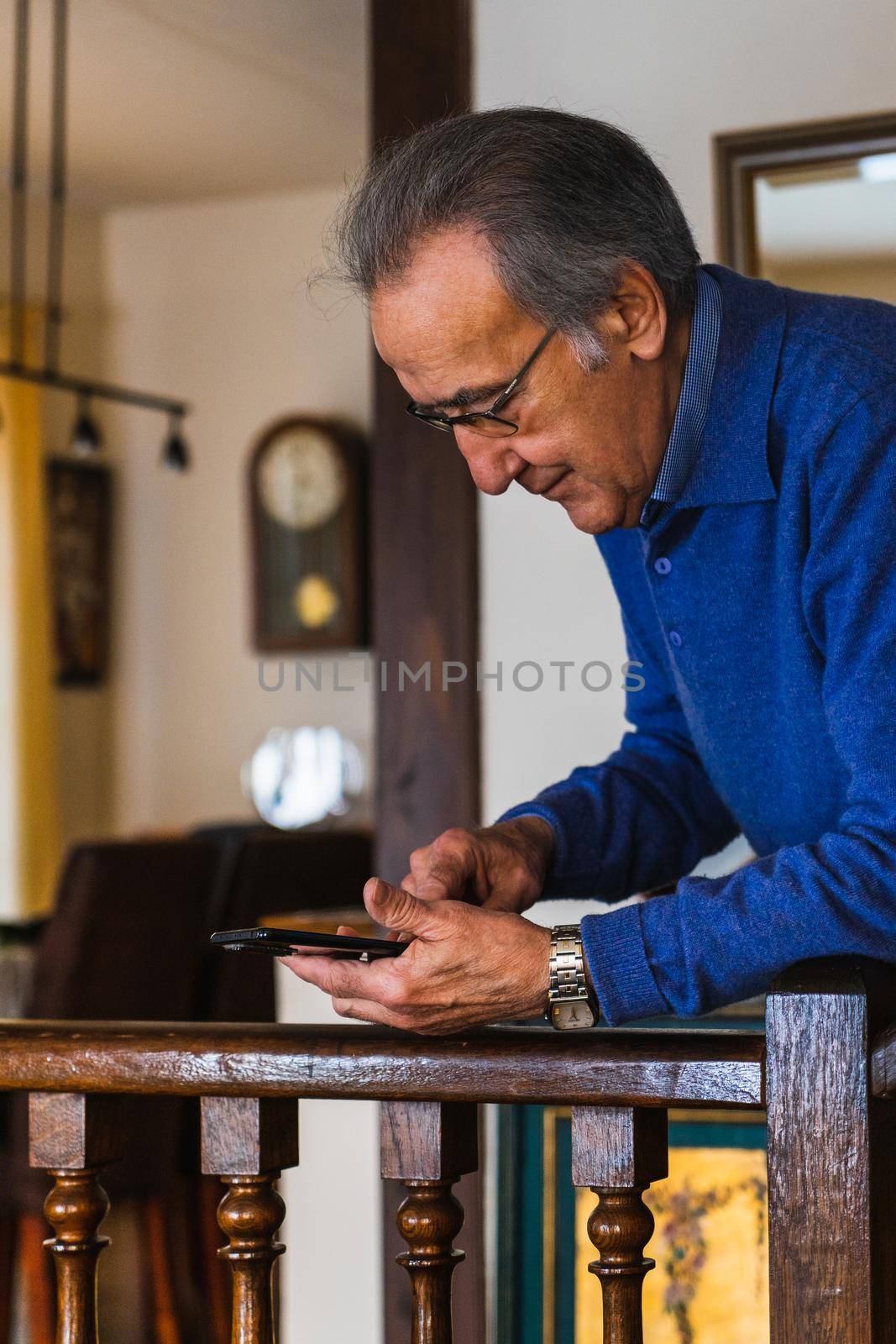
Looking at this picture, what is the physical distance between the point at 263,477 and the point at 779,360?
14.7 feet

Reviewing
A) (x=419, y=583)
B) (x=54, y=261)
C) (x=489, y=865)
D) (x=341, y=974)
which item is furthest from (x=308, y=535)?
(x=341, y=974)

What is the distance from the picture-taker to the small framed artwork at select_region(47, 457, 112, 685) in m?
5.79

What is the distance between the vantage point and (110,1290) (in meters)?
3.77


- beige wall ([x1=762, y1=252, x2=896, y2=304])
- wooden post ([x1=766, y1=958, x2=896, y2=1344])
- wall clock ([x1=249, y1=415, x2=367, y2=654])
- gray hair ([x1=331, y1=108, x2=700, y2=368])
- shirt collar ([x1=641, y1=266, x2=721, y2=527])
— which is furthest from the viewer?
wall clock ([x1=249, y1=415, x2=367, y2=654])

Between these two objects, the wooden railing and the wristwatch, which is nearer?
the wooden railing

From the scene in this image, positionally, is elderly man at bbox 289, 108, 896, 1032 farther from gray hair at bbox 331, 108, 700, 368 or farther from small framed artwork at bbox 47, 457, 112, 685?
small framed artwork at bbox 47, 457, 112, 685

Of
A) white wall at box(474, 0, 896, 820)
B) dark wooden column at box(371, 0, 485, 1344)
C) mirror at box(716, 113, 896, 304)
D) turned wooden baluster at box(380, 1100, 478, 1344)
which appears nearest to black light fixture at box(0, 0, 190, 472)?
dark wooden column at box(371, 0, 485, 1344)

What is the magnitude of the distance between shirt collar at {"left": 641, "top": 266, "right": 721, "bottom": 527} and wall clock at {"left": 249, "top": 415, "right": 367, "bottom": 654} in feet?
13.7

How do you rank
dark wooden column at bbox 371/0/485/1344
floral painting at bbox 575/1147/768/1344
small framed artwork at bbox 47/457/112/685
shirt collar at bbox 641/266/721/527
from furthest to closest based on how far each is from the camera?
small framed artwork at bbox 47/457/112/685 < dark wooden column at bbox 371/0/485/1344 < floral painting at bbox 575/1147/768/1344 < shirt collar at bbox 641/266/721/527

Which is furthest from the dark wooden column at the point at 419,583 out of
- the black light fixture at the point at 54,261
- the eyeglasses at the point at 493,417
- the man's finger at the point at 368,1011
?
the black light fixture at the point at 54,261

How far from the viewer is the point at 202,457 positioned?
228 inches

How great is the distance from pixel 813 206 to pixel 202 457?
12.3 feet

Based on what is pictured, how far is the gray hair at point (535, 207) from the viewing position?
111 cm

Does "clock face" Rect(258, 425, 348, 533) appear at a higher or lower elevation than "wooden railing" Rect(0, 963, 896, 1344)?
higher
